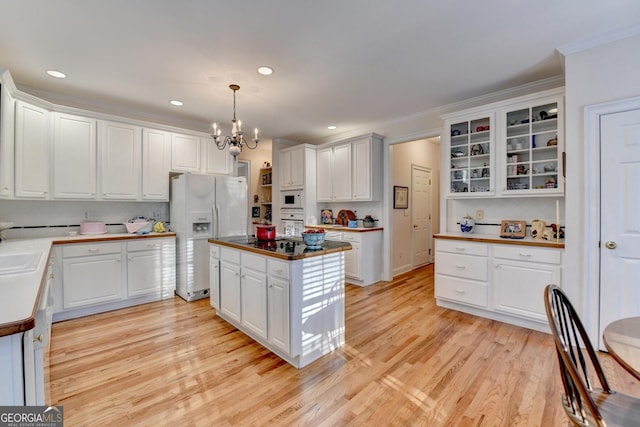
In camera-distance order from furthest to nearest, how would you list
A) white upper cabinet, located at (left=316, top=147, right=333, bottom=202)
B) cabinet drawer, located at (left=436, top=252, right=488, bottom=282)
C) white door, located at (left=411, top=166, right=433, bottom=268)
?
white door, located at (left=411, top=166, right=433, bottom=268), white upper cabinet, located at (left=316, top=147, right=333, bottom=202), cabinet drawer, located at (left=436, top=252, right=488, bottom=282)

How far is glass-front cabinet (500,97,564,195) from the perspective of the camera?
9.69ft

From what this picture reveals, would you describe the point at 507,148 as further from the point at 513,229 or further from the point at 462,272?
the point at 462,272

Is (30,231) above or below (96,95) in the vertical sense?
below

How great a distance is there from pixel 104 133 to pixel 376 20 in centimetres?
349

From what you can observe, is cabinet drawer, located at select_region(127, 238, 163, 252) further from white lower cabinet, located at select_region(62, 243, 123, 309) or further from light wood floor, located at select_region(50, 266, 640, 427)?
light wood floor, located at select_region(50, 266, 640, 427)

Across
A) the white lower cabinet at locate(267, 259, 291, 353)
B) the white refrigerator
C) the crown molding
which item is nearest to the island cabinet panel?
the white lower cabinet at locate(267, 259, 291, 353)

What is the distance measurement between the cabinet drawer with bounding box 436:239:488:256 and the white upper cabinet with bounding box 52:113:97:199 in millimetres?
4339

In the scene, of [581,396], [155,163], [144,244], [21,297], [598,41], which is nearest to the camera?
[581,396]

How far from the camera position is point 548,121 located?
9.93 feet

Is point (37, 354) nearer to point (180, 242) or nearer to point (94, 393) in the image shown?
point (94, 393)

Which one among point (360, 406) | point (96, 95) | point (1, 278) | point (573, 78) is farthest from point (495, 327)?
point (96, 95)

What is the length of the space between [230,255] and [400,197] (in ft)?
10.9

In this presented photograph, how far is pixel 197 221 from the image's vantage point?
154 inches

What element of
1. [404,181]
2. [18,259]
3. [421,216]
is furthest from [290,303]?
[421,216]
